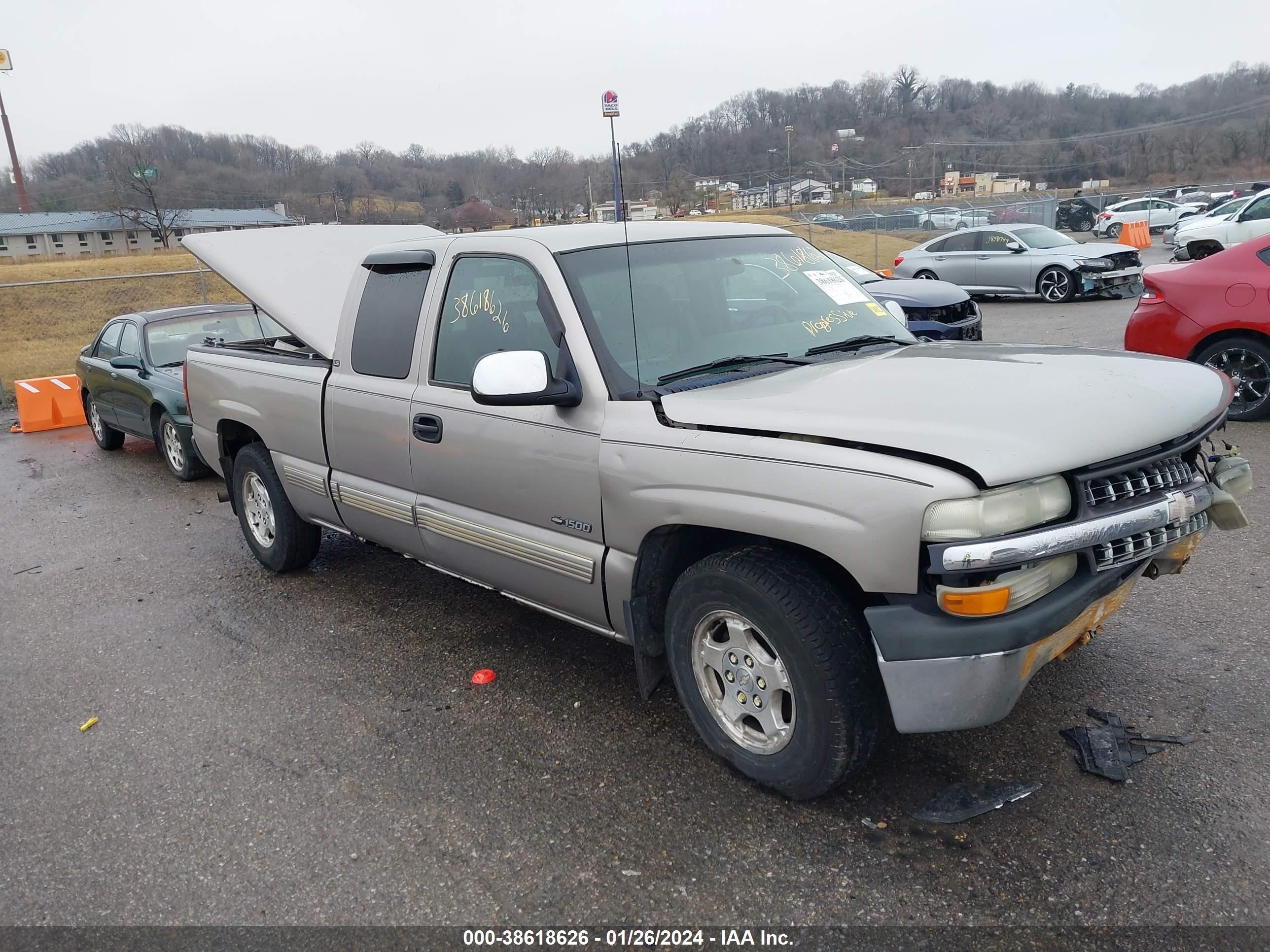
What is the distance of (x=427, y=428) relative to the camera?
13.3 feet

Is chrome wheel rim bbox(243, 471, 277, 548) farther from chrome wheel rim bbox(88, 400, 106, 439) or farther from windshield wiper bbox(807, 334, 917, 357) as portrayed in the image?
chrome wheel rim bbox(88, 400, 106, 439)

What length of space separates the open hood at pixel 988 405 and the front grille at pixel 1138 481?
0.08 m

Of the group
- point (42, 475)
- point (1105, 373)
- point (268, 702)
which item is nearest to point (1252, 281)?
point (1105, 373)

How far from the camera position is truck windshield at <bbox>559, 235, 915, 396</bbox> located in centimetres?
347

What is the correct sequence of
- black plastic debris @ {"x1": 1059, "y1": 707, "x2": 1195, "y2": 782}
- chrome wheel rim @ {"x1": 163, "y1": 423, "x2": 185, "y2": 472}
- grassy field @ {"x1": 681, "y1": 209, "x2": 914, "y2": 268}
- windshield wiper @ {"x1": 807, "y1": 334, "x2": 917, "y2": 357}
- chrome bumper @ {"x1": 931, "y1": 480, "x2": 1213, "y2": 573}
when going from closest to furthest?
chrome bumper @ {"x1": 931, "y1": 480, "x2": 1213, "y2": 573}
black plastic debris @ {"x1": 1059, "y1": 707, "x2": 1195, "y2": 782}
windshield wiper @ {"x1": 807, "y1": 334, "x2": 917, "y2": 357}
chrome wheel rim @ {"x1": 163, "y1": 423, "x2": 185, "y2": 472}
grassy field @ {"x1": 681, "y1": 209, "x2": 914, "y2": 268}

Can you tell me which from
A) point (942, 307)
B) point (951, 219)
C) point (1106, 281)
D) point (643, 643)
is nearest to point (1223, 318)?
point (942, 307)

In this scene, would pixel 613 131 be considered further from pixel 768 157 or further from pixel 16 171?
→ pixel 16 171

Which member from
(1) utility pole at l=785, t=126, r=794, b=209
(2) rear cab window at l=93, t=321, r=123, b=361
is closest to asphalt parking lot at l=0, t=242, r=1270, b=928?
(2) rear cab window at l=93, t=321, r=123, b=361

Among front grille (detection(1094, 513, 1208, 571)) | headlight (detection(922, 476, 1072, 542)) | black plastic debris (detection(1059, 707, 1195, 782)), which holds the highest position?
headlight (detection(922, 476, 1072, 542))

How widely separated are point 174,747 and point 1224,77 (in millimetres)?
102991

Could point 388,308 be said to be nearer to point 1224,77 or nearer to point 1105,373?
point 1105,373

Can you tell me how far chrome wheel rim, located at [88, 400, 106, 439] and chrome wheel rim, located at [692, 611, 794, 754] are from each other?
938 centimetres

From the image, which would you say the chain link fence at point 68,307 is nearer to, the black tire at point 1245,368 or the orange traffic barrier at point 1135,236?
the black tire at point 1245,368

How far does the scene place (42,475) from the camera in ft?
30.6
